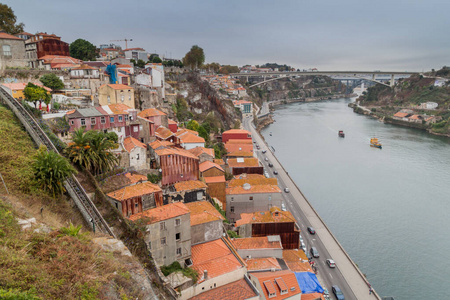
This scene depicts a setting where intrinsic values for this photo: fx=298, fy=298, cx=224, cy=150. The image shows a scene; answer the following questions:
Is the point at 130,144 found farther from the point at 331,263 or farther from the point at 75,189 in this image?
the point at 331,263

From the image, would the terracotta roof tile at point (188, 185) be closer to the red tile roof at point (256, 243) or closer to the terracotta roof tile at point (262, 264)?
the red tile roof at point (256, 243)

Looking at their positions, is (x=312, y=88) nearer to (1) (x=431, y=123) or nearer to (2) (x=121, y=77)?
(1) (x=431, y=123)

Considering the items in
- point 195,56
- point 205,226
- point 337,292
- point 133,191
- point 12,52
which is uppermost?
point 195,56

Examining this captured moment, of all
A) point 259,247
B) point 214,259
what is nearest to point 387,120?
→ point 259,247

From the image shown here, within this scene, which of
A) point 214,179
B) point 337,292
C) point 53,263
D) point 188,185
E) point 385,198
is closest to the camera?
point 53,263

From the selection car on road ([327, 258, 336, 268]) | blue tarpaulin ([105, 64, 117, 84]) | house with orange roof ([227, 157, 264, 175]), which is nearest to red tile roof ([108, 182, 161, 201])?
car on road ([327, 258, 336, 268])

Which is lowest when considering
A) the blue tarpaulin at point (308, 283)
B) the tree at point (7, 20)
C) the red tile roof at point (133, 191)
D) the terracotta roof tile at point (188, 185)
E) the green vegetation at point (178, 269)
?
the blue tarpaulin at point (308, 283)

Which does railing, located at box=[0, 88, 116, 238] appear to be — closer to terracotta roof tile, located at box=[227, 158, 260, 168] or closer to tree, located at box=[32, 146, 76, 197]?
tree, located at box=[32, 146, 76, 197]

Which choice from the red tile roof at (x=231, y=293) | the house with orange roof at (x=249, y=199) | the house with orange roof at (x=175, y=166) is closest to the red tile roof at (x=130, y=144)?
the house with orange roof at (x=175, y=166)
